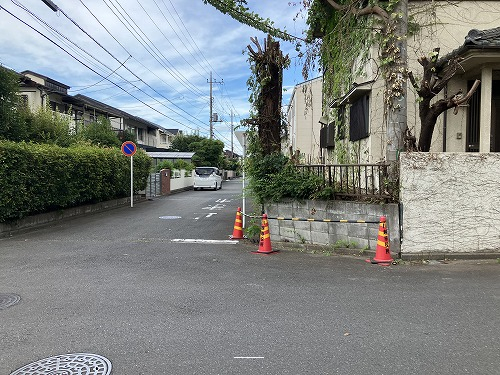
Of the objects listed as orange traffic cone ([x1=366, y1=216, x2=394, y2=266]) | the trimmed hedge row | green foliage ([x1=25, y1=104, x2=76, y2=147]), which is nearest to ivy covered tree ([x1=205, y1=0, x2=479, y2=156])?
orange traffic cone ([x1=366, y1=216, x2=394, y2=266])

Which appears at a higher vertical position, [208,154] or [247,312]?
[208,154]

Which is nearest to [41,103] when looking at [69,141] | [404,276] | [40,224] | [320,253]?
[69,141]

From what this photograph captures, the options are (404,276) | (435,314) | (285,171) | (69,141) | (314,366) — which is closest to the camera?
(314,366)

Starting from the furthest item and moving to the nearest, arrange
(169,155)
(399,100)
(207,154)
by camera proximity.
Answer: (207,154) < (169,155) < (399,100)

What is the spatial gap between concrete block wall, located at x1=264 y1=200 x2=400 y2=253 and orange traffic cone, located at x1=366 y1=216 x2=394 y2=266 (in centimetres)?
37

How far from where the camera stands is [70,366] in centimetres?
330

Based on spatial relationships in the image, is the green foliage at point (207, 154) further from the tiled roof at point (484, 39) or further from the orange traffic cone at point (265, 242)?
the tiled roof at point (484, 39)

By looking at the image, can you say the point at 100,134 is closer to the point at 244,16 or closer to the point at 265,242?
the point at 244,16

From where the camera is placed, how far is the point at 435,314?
4.54 metres

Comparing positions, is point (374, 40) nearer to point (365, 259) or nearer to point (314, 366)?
point (365, 259)

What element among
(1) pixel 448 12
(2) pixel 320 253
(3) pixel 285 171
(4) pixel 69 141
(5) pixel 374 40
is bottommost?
(2) pixel 320 253

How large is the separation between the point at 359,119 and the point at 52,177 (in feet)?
29.4

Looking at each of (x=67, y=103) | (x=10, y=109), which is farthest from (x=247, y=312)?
(x=67, y=103)

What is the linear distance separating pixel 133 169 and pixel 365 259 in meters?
14.5
